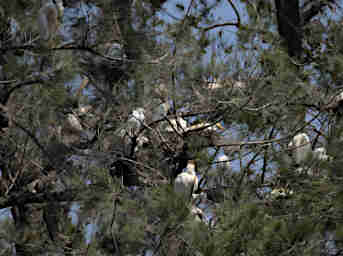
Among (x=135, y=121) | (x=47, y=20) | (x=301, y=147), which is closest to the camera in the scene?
(x=47, y=20)

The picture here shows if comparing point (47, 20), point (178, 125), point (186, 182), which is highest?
point (47, 20)

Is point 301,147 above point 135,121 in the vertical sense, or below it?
below

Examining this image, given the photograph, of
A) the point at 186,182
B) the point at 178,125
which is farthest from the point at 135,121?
the point at 186,182

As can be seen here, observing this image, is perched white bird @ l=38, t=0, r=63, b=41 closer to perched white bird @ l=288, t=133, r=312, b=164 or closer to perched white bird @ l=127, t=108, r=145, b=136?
perched white bird @ l=127, t=108, r=145, b=136

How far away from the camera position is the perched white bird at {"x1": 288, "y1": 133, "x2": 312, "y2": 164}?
1.75 metres

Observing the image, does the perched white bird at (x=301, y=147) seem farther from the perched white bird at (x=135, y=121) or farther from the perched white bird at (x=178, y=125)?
the perched white bird at (x=135, y=121)

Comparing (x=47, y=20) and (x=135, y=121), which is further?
(x=135, y=121)

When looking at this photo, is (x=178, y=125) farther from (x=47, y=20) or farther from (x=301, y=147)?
(x=47, y=20)

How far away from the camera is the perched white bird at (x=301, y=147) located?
1.75 m

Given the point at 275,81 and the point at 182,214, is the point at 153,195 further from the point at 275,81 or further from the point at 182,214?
the point at 275,81

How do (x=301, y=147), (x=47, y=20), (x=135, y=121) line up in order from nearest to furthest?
(x=47, y=20) → (x=301, y=147) → (x=135, y=121)

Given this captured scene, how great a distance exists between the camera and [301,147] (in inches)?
73.2

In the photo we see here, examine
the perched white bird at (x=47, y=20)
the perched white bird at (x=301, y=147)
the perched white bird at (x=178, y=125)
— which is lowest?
the perched white bird at (x=301, y=147)

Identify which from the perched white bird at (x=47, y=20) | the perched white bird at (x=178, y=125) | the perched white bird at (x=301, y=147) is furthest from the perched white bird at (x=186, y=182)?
the perched white bird at (x=47, y=20)
